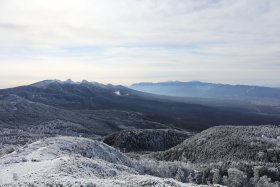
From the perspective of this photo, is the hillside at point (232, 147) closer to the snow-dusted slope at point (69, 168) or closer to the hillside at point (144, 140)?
the snow-dusted slope at point (69, 168)

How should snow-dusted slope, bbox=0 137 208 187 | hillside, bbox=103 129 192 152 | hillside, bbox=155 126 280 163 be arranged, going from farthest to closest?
hillside, bbox=103 129 192 152 → hillside, bbox=155 126 280 163 → snow-dusted slope, bbox=0 137 208 187

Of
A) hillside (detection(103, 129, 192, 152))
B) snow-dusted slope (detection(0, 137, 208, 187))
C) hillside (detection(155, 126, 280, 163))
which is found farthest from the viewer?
hillside (detection(103, 129, 192, 152))

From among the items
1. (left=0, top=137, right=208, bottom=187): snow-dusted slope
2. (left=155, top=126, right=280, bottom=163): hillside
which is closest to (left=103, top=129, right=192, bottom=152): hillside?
(left=155, top=126, right=280, bottom=163): hillside

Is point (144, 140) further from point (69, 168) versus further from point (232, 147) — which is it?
point (69, 168)

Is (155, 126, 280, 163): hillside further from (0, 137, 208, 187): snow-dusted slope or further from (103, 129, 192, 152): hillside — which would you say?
(103, 129, 192, 152): hillside

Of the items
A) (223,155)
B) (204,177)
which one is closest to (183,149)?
(223,155)

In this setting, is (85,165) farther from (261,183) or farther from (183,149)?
(183,149)

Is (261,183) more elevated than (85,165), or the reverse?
(85,165)

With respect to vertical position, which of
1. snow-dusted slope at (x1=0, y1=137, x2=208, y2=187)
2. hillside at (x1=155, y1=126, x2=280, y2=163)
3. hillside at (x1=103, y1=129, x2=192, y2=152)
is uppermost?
snow-dusted slope at (x1=0, y1=137, x2=208, y2=187)
